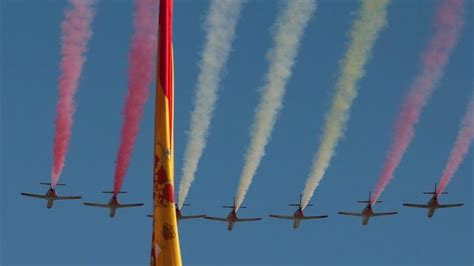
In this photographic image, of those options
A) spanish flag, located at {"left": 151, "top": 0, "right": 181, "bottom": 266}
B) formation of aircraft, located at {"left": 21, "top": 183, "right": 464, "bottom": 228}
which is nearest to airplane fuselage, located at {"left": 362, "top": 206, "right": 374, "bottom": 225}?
formation of aircraft, located at {"left": 21, "top": 183, "right": 464, "bottom": 228}

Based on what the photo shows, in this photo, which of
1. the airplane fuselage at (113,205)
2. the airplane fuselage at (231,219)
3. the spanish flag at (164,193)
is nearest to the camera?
the spanish flag at (164,193)

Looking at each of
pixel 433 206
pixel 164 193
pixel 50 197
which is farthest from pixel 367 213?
pixel 164 193

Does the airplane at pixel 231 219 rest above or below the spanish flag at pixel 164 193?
above

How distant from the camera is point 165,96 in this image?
1772 inches

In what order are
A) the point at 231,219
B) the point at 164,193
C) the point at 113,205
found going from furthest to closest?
the point at 231,219 → the point at 113,205 → the point at 164,193

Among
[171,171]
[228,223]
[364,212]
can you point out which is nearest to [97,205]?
[228,223]

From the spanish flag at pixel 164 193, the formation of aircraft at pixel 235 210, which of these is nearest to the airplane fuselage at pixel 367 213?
the formation of aircraft at pixel 235 210

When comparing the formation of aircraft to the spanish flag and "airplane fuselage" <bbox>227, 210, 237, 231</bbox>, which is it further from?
the spanish flag

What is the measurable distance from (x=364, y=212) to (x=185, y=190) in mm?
24718

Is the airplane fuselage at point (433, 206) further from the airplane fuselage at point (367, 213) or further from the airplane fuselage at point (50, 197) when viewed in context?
the airplane fuselage at point (50, 197)

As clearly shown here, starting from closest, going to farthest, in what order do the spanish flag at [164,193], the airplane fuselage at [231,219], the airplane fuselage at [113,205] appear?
the spanish flag at [164,193], the airplane fuselage at [113,205], the airplane fuselage at [231,219]

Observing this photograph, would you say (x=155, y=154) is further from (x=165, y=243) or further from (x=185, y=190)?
(x=185, y=190)

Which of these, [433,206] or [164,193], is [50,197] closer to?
[433,206]

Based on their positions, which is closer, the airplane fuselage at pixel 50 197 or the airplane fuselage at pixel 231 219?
the airplane fuselage at pixel 50 197
